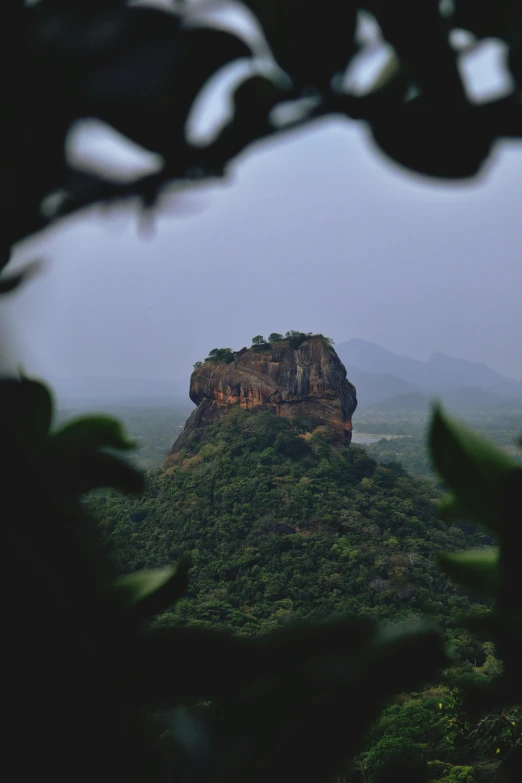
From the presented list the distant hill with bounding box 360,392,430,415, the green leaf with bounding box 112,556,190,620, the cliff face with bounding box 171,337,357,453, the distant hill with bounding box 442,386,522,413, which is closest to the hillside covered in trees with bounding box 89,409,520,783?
the cliff face with bounding box 171,337,357,453

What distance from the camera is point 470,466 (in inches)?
8.7

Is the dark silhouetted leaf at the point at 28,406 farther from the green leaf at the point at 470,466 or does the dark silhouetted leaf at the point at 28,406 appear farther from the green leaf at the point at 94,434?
the green leaf at the point at 470,466

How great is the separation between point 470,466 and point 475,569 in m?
0.08

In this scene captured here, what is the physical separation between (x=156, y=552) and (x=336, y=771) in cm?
1541

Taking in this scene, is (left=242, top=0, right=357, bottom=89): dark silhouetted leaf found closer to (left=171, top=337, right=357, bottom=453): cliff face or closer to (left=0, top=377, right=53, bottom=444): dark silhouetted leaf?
(left=0, top=377, right=53, bottom=444): dark silhouetted leaf

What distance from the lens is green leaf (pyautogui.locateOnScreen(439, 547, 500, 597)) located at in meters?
0.27

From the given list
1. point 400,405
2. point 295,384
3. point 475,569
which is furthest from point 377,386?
point 475,569

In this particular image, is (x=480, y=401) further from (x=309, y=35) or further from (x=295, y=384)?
(x=309, y=35)

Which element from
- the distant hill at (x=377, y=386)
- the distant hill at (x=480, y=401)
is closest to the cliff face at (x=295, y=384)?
the distant hill at (x=480, y=401)

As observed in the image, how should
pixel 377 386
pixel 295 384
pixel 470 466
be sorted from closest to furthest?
pixel 470 466, pixel 295 384, pixel 377 386

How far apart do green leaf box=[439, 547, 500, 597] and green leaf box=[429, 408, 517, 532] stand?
0.17ft

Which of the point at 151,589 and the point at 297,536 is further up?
the point at 151,589

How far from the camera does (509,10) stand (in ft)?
0.82

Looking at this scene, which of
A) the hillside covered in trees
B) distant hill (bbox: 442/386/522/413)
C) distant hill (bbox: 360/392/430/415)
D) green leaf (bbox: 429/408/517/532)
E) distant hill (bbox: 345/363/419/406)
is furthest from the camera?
distant hill (bbox: 345/363/419/406)
